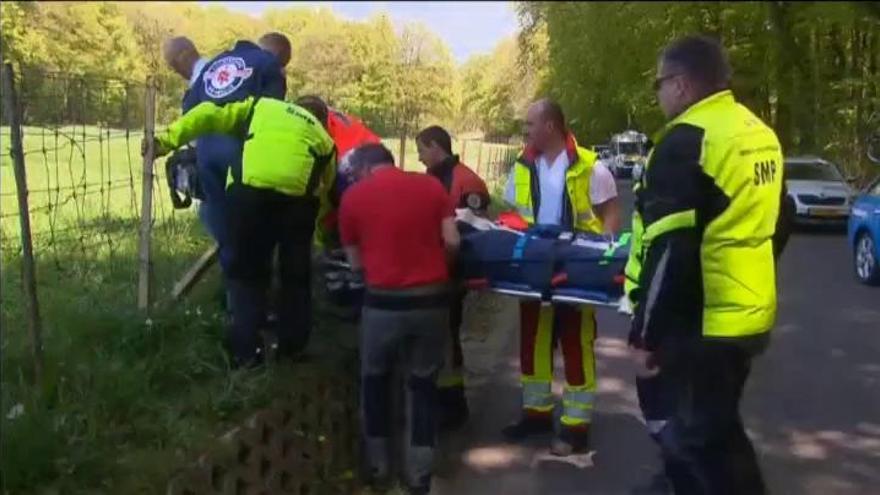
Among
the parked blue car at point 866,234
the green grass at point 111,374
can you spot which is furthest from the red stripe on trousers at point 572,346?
the parked blue car at point 866,234

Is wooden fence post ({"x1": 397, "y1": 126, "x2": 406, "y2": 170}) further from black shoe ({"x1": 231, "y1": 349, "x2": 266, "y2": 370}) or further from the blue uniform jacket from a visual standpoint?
black shoe ({"x1": 231, "y1": 349, "x2": 266, "y2": 370})

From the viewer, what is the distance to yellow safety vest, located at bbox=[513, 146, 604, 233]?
6.67m

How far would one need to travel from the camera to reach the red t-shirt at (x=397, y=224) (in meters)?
5.81

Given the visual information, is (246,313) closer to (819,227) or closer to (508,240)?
(508,240)

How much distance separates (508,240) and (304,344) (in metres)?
1.21

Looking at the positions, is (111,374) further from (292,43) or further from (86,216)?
(86,216)

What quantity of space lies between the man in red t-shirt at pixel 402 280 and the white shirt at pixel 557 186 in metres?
0.89

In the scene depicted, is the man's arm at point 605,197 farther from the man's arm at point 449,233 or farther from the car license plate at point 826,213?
the car license plate at point 826,213

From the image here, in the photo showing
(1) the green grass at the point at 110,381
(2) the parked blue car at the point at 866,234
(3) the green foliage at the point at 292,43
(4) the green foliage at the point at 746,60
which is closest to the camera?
(4) the green foliage at the point at 746,60

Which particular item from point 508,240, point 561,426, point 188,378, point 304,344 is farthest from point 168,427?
point 561,426

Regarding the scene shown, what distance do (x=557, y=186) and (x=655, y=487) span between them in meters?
1.57

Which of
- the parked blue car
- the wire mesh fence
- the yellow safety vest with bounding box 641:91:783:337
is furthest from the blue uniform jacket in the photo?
the parked blue car

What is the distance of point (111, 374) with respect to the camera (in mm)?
5531


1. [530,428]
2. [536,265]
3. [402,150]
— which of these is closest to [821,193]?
[402,150]
